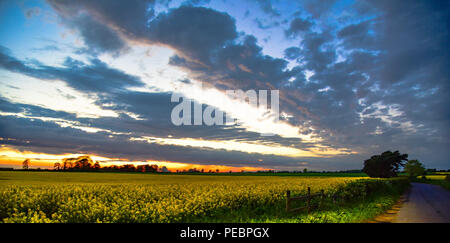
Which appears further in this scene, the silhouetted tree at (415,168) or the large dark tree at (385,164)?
the silhouetted tree at (415,168)

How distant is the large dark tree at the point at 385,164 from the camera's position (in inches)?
3241

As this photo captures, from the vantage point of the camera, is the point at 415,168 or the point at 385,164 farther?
the point at 415,168

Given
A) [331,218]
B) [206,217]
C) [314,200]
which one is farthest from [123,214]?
[314,200]

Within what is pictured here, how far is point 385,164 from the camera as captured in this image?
271 feet

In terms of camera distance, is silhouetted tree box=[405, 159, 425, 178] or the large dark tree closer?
the large dark tree

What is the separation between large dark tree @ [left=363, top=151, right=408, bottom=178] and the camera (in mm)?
82312
